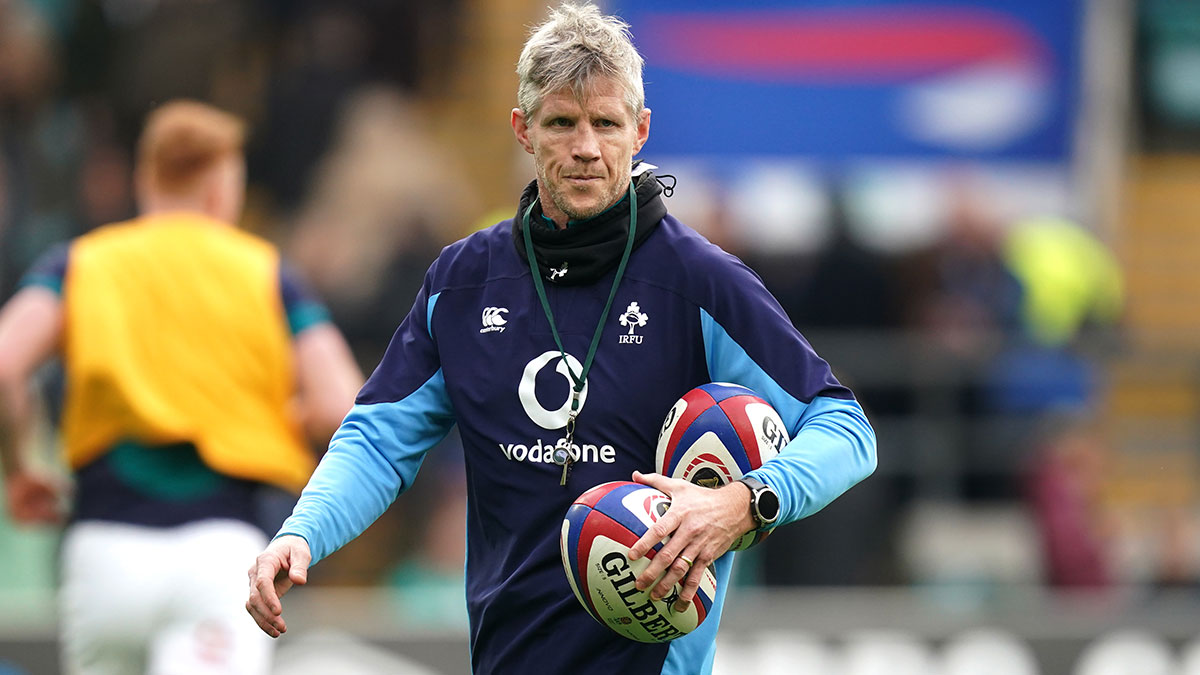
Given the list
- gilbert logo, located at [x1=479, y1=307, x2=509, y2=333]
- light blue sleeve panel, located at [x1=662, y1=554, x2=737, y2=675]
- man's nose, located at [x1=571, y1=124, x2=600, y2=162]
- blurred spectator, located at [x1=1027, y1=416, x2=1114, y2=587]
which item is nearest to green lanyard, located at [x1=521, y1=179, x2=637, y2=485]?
gilbert logo, located at [x1=479, y1=307, x2=509, y2=333]

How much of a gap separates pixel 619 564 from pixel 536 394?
0.59 meters

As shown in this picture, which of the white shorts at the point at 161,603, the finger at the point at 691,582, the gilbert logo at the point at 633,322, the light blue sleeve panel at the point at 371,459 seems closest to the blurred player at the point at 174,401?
the white shorts at the point at 161,603

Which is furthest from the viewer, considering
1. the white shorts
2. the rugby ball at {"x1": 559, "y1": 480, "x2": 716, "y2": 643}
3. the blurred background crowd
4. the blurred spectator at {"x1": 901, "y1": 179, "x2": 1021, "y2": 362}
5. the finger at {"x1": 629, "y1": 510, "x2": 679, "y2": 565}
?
the blurred spectator at {"x1": 901, "y1": 179, "x2": 1021, "y2": 362}

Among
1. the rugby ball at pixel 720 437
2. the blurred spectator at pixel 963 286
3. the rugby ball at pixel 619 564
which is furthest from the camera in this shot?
the blurred spectator at pixel 963 286

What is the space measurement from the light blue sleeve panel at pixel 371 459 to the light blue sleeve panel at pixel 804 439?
2.50 ft

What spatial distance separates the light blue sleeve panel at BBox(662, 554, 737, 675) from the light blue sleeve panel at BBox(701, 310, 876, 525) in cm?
40

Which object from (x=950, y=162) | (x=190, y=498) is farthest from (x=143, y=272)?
(x=950, y=162)

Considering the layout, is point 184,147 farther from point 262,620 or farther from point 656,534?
→ point 656,534

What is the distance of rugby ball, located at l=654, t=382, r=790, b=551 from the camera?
416 centimetres

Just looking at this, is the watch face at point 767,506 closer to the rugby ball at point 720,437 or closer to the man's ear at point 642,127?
the rugby ball at point 720,437

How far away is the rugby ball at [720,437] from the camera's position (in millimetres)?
4156

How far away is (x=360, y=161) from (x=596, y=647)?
9.15m

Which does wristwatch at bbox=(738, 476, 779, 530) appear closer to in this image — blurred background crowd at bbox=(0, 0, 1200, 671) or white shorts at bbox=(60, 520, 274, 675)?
white shorts at bbox=(60, 520, 274, 675)

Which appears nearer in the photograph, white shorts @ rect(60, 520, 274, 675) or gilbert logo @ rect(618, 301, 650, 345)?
gilbert logo @ rect(618, 301, 650, 345)
